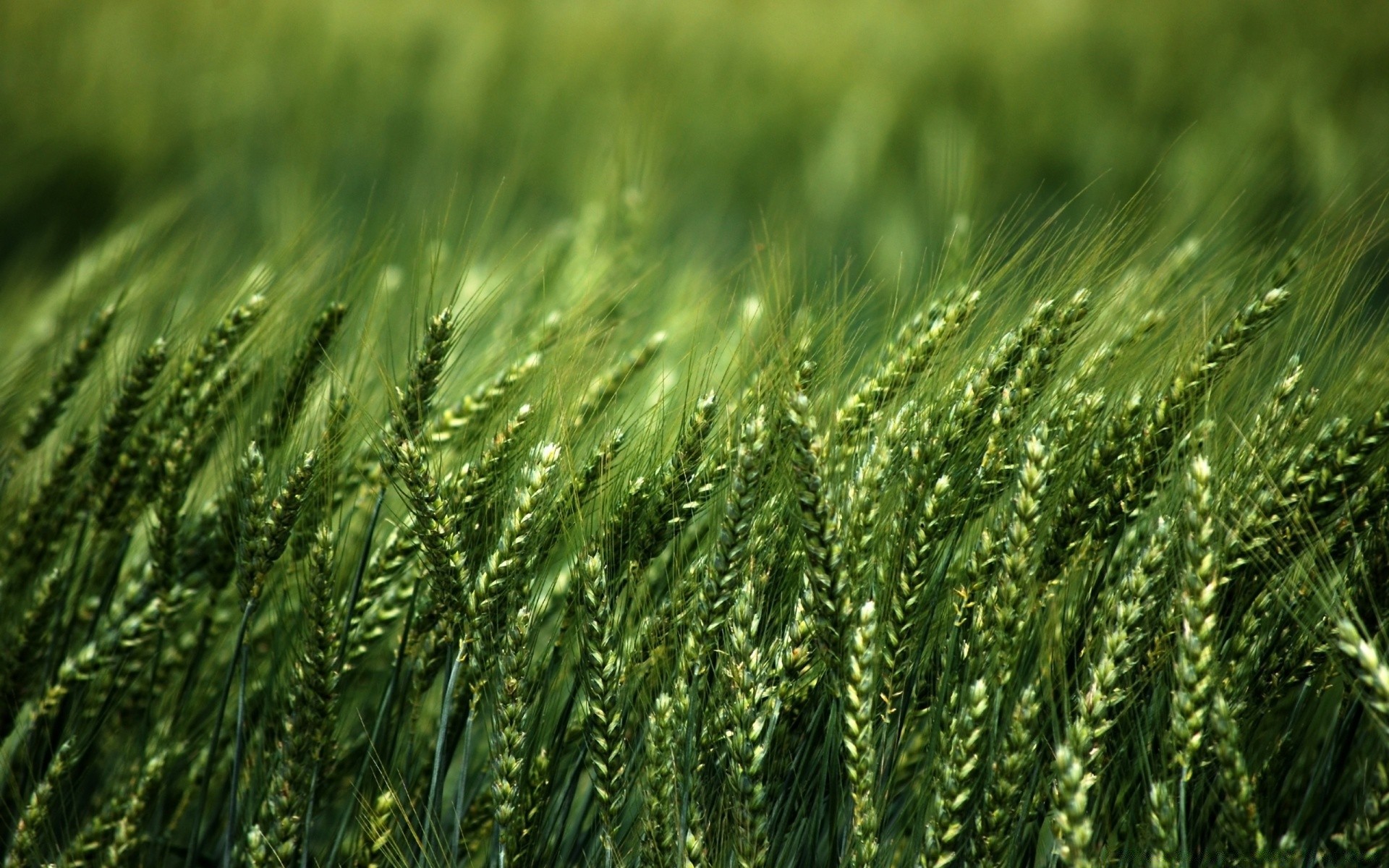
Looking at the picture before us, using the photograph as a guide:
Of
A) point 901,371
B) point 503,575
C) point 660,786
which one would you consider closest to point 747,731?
point 660,786

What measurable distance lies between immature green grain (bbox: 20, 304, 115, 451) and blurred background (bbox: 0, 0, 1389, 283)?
0.73 m

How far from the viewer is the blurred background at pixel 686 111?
1.74 m

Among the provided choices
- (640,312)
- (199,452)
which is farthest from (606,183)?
(199,452)

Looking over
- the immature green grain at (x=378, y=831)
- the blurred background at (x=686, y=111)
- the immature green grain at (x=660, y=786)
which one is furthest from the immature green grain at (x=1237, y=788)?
the blurred background at (x=686, y=111)

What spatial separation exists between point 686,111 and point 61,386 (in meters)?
1.28

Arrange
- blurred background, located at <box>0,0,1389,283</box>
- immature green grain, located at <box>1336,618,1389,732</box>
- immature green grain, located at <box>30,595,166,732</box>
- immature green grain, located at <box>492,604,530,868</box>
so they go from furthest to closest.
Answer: blurred background, located at <box>0,0,1389,283</box> → immature green grain, located at <box>30,595,166,732</box> → immature green grain, located at <box>492,604,530,868</box> → immature green grain, located at <box>1336,618,1389,732</box>

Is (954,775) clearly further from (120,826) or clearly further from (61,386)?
(61,386)

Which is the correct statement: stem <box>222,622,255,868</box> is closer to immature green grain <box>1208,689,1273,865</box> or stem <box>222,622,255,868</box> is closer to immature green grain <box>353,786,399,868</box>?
immature green grain <box>353,786,399,868</box>

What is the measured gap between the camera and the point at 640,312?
1.21 m

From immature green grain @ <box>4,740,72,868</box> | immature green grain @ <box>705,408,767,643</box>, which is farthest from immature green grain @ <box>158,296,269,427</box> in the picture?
immature green grain @ <box>705,408,767,643</box>

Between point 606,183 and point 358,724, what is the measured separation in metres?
0.97

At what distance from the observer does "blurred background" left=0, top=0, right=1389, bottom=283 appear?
1739 mm

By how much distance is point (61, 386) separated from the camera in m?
0.97

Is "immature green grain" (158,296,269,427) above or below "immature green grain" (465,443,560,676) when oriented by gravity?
above
